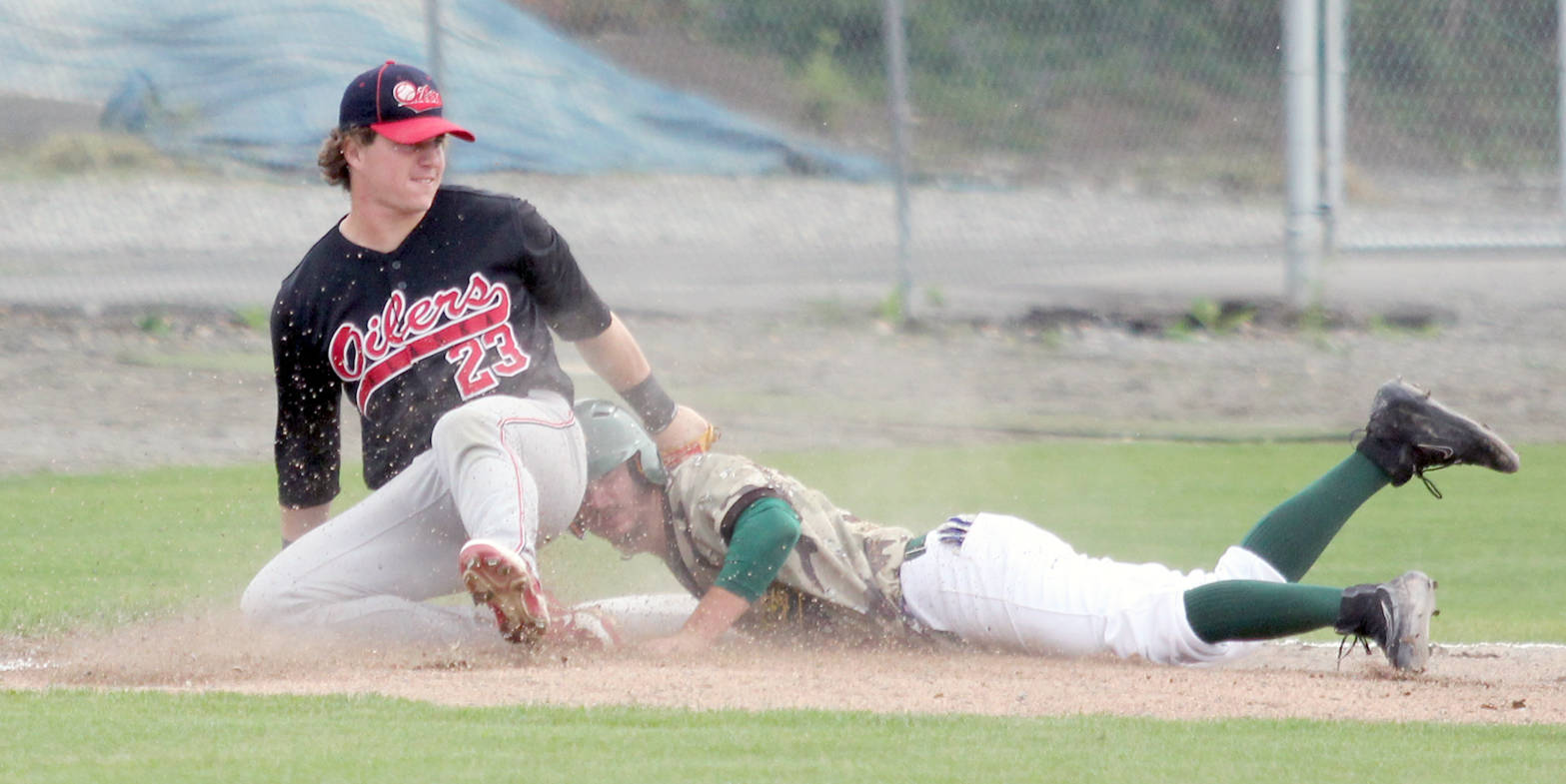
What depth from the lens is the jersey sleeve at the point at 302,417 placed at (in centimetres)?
470

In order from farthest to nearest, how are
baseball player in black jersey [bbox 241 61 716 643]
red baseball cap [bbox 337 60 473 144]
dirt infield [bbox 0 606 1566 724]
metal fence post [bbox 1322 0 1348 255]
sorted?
metal fence post [bbox 1322 0 1348 255], red baseball cap [bbox 337 60 473 144], baseball player in black jersey [bbox 241 61 716 643], dirt infield [bbox 0 606 1566 724]

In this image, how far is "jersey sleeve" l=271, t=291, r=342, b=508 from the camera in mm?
4703

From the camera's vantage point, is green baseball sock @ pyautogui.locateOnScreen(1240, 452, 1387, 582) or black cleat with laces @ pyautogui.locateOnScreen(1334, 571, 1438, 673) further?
green baseball sock @ pyautogui.locateOnScreen(1240, 452, 1387, 582)

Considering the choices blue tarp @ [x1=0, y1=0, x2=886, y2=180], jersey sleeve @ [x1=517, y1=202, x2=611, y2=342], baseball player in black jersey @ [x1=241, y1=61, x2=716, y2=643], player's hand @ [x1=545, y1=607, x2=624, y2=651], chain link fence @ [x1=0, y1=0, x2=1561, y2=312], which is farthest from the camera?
chain link fence @ [x1=0, y1=0, x2=1561, y2=312]

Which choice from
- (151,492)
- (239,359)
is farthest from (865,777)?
(239,359)

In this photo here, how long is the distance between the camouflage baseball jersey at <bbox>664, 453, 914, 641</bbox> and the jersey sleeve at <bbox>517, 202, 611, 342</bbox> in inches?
22.1

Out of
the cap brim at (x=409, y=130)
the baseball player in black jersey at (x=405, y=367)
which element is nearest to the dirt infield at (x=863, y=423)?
the baseball player in black jersey at (x=405, y=367)

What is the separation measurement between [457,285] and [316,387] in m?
0.46

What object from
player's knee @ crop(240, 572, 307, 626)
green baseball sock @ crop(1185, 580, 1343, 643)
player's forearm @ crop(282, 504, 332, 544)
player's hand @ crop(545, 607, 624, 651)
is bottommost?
player's knee @ crop(240, 572, 307, 626)

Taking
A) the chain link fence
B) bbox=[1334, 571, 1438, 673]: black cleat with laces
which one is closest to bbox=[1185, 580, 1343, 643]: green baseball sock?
bbox=[1334, 571, 1438, 673]: black cleat with laces

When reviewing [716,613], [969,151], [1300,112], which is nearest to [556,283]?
[716,613]

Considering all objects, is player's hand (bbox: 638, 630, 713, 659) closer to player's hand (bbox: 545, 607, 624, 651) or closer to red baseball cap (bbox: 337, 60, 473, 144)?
player's hand (bbox: 545, 607, 624, 651)

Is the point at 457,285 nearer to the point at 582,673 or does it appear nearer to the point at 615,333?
the point at 615,333

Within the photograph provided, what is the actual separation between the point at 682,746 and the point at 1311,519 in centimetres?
205
